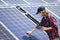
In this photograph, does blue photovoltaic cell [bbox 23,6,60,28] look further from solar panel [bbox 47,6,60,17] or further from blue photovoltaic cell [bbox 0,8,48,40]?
blue photovoltaic cell [bbox 0,8,48,40]

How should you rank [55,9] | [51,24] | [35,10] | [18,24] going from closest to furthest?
1. [51,24]
2. [18,24]
3. [35,10]
4. [55,9]

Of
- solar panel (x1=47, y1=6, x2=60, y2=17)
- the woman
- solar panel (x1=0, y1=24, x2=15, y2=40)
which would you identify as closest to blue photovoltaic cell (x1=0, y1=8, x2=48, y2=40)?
solar panel (x1=0, y1=24, x2=15, y2=40)

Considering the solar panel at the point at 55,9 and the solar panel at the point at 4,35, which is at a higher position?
the solar panel at the point at 55,9

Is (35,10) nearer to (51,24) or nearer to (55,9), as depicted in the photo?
(55,9)

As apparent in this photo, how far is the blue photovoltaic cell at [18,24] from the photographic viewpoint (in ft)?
26.5

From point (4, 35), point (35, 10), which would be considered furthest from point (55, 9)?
point (4, 35)

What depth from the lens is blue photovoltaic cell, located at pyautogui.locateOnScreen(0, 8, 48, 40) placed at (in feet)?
26.5

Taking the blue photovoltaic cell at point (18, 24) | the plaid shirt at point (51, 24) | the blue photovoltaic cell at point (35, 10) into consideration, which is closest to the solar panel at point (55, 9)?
the blue photovoltaic cell at point (35, 10)

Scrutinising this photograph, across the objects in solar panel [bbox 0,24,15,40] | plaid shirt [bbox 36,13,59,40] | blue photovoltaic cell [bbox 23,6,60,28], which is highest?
blue photovoltaic cell [bbox 23,6,60,28]

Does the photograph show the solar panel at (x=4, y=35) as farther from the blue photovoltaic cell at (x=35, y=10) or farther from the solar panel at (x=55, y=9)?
the solar panel at (x=55, y=9)

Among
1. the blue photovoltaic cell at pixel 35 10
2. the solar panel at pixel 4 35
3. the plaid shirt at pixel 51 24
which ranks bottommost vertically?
the plaid shirt at pixel 51 24

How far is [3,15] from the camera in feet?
28.1

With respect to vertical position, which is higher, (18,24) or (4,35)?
(18,24)

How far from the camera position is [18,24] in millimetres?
8484
